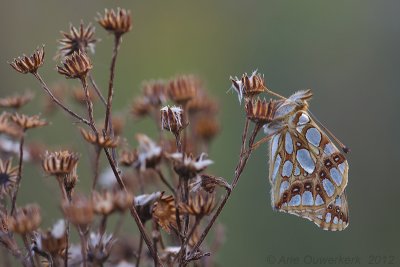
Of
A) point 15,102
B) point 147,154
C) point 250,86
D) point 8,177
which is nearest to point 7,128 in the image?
point 15,102

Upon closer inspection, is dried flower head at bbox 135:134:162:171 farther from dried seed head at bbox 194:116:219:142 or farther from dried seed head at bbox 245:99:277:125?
dried seed head at bbox 194:116:219:142

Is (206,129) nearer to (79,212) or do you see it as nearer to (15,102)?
(15,102)

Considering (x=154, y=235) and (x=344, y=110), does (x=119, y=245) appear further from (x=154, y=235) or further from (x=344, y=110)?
(x=344, y=110)

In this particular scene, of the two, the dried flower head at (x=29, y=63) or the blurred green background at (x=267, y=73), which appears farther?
the blurred green background at (x=267, y=73)

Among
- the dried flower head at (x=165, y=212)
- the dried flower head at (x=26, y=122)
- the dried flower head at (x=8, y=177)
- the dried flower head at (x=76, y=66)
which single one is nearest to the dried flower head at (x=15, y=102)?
the dried flower head at (x=26, y=122)

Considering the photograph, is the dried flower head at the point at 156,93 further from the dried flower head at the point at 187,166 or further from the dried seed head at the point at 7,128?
the dried flower head at the point at 187,166

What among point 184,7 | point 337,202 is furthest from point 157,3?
point 337,202

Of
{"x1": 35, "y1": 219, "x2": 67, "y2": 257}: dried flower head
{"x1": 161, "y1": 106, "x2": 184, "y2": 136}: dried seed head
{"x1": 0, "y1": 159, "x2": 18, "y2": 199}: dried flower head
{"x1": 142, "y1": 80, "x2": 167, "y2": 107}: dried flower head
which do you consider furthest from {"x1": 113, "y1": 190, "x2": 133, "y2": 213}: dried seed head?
{"x1": 142, "y1": 80, "x2": 167, "y2": 107}: dried flower head
